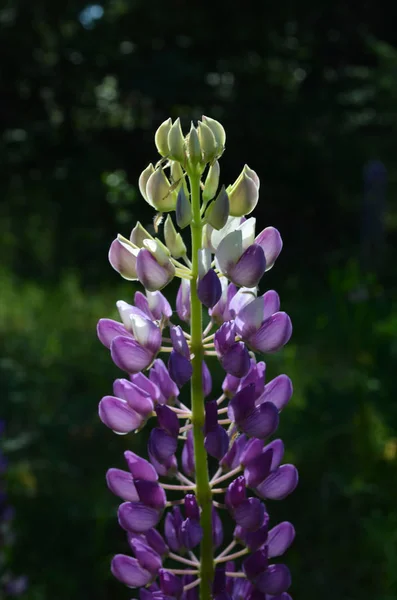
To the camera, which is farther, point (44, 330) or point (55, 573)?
point (44, 330)

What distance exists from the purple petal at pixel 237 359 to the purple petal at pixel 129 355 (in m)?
0.10

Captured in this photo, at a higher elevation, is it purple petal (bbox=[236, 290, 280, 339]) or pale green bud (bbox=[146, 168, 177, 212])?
pale green bud (bbox=[146, 168, 177, 212])

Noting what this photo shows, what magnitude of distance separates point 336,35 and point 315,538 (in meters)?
5.55

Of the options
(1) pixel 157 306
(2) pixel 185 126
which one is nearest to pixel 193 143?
(1) pixel 157 306

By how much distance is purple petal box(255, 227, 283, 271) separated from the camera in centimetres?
96

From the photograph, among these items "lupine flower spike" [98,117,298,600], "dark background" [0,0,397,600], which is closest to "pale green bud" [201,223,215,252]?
"lupine flower spike" [98,117,298,600]

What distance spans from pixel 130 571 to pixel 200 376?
28cm

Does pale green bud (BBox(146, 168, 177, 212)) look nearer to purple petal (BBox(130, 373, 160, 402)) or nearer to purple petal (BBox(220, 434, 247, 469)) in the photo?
purple petal (BBox(130, 373, 160, 402))

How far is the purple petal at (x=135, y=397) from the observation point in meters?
0.95

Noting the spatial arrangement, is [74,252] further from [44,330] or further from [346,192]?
[346,192]

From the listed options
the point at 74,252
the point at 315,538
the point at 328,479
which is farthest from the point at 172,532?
the point at 74,252

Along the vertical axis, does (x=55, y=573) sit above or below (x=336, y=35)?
below

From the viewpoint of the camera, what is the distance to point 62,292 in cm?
662

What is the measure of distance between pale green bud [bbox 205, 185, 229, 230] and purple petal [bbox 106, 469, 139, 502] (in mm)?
344
